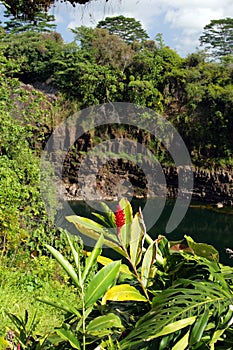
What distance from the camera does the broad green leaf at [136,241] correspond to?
825 millimetres

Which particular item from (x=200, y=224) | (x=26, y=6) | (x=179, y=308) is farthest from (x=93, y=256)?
(x=200, y=224)

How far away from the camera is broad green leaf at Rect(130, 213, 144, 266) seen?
2.71ft

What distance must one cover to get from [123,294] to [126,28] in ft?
81.6

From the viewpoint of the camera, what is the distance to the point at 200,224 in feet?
49.9

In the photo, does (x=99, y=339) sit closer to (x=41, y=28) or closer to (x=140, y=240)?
(x=140, y=240)

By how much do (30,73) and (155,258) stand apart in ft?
71.5

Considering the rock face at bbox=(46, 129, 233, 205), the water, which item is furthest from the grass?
the rock face at bbox=(46, 129, 233, 205)

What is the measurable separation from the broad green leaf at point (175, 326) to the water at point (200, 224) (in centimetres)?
1004

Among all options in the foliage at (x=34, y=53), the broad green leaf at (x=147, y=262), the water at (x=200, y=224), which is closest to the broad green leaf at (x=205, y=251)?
the broad green leaf at (x=147, y=262)

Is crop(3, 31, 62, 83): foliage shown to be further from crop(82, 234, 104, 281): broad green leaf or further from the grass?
crop(82, 234, 104, 281): broad green leaf

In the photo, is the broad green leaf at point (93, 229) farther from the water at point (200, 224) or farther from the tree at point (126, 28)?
A: the tree at point (126, 28)

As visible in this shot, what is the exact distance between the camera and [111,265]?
751 mm

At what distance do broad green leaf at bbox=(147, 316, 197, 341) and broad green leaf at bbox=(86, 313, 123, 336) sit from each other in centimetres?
9

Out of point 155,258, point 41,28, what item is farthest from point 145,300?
point 41,28
